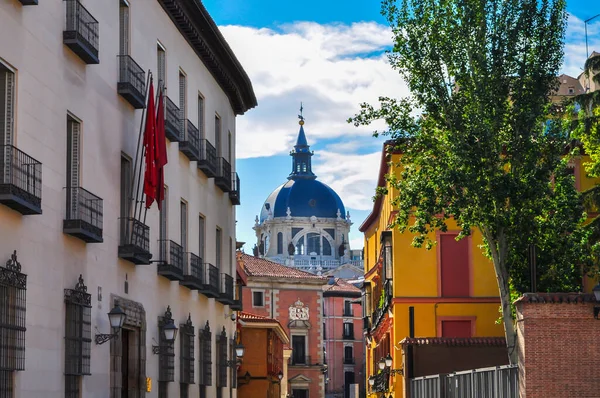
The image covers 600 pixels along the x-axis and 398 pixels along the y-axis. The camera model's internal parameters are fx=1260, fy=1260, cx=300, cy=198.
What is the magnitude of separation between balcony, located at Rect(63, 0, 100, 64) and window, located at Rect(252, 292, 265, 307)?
85.5 m

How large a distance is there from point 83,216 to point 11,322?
401 centimetres

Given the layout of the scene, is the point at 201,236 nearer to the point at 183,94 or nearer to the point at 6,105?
the point at 183,94

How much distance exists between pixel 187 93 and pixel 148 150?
23.4ft

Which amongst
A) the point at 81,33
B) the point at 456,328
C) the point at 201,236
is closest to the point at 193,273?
the point at 201,236

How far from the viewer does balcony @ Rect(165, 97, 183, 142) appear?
28547 millimetres

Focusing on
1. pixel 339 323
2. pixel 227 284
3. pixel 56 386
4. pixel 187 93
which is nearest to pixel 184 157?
pixel 187 93

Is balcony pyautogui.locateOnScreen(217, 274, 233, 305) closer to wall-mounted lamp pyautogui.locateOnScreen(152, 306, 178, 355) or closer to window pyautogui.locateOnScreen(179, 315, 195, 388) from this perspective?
window pyautogui.locateOnScreen(179, 315, 195, 388)

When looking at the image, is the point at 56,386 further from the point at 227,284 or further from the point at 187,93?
the point at 227,284

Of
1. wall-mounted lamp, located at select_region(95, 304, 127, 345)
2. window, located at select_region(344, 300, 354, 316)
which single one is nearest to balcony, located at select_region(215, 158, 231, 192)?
wall-mounted lamp, located at select_region(95, 304, 127, 345)

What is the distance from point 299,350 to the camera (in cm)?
11656

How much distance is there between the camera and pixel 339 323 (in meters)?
153

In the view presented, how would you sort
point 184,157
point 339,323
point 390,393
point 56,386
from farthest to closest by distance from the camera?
point 339,323, point 390,393, point 184,157, point 56,386

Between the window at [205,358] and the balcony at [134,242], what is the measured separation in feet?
27.9

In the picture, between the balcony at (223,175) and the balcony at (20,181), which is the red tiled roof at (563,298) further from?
the balcony at (223,175)
